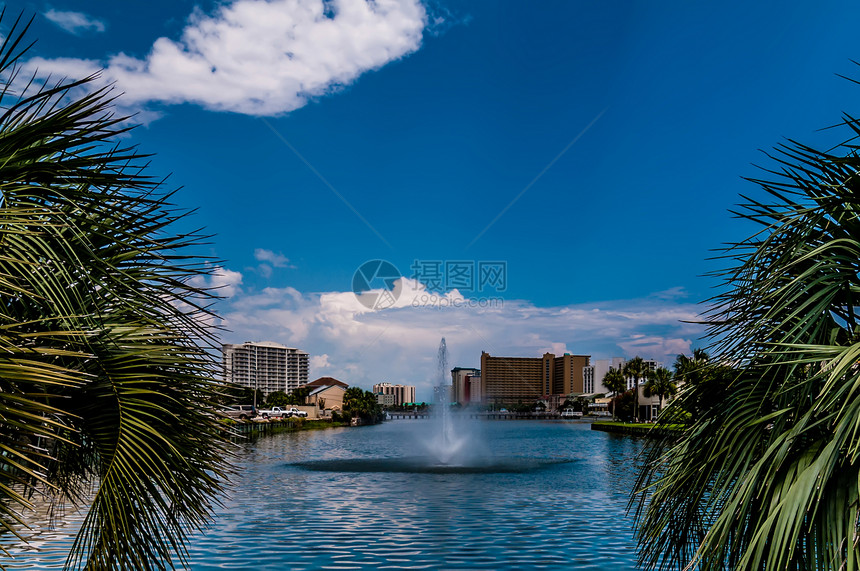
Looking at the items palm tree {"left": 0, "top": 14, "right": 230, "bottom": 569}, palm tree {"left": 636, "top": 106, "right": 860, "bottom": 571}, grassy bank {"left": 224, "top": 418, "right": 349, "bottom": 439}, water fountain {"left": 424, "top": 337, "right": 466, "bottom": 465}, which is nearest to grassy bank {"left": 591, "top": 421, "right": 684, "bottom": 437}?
water fountain {"left": 424, "top": 337, "right": 466, "bottom": 465}

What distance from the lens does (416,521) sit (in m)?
20.8

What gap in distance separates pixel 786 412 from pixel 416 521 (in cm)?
1688

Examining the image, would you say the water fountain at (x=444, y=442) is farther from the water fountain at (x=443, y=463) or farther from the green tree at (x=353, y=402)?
the green tree at (x=353, y=402)

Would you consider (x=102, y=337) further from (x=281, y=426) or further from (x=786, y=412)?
(x=281, y=426)

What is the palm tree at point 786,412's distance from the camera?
14.3 ft

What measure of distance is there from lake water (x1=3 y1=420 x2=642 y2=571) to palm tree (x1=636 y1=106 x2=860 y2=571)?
18.3ft

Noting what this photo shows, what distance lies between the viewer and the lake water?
16016 mm

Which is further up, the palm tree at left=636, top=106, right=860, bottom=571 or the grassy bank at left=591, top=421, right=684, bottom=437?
the palm tree at left=636, top=106, right=860, bottom=571

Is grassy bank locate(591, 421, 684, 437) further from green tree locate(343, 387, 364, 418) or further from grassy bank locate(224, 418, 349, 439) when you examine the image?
green tree locate(343, 387, 364, 418)

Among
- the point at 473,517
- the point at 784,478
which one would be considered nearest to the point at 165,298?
the point at 784,478

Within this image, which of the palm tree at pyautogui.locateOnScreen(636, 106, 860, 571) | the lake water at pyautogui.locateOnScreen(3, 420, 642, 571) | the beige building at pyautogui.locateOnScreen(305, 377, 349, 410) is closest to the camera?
the palm tree at pyautogui.locateOnScreen(636, 106, 860, 571)

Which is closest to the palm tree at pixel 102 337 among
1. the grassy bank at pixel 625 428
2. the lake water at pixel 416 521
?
the lake water at pixel 416 521

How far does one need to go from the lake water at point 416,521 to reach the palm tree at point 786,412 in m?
5.56

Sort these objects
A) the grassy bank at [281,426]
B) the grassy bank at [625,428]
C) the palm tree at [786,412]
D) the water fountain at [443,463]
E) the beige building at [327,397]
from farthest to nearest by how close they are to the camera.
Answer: the beige building at [327,397], the grassy bank at [281,426], the grassy bank at [625,428], the water fountain at [443,463], the palm tree at [786,412]
